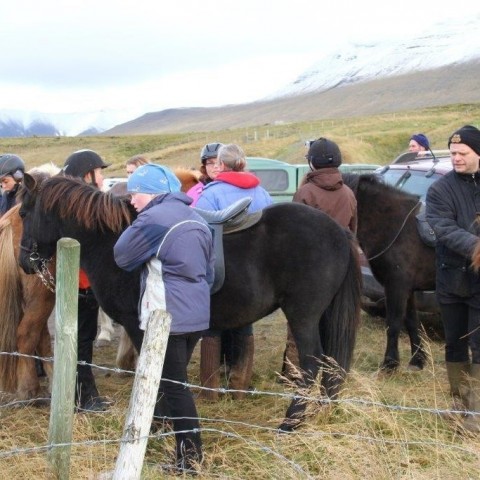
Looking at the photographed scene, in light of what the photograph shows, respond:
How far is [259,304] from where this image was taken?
4.78 metres

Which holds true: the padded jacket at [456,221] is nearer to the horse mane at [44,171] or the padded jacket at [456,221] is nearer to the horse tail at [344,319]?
the horse tail at [344,319]

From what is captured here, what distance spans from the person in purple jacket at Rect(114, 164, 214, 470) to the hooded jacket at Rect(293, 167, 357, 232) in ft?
6.18

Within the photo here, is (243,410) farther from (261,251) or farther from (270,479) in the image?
(270,479)

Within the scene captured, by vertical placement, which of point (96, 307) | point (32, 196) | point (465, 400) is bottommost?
point (465, 400)

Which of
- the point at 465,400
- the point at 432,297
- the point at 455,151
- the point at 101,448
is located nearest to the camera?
the point at 101,448

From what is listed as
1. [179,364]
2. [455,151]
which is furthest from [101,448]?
[455,151]

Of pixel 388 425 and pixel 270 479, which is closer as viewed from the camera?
pixel 270 479

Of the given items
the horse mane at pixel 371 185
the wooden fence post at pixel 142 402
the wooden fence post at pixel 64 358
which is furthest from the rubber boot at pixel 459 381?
the wooden fence post at pixel 64 358

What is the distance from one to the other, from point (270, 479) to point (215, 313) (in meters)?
1.37

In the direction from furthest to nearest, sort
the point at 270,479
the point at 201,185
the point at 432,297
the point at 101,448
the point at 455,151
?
the point at 432,297 < the point at 201,185 < the point at 455,151 < the point at 101,448 < the point at 270,479

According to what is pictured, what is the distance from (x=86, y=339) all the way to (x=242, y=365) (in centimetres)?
123

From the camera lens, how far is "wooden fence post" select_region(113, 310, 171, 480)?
9.97ft

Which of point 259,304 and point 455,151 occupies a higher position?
point 455,151

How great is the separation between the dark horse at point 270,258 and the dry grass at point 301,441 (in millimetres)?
396
